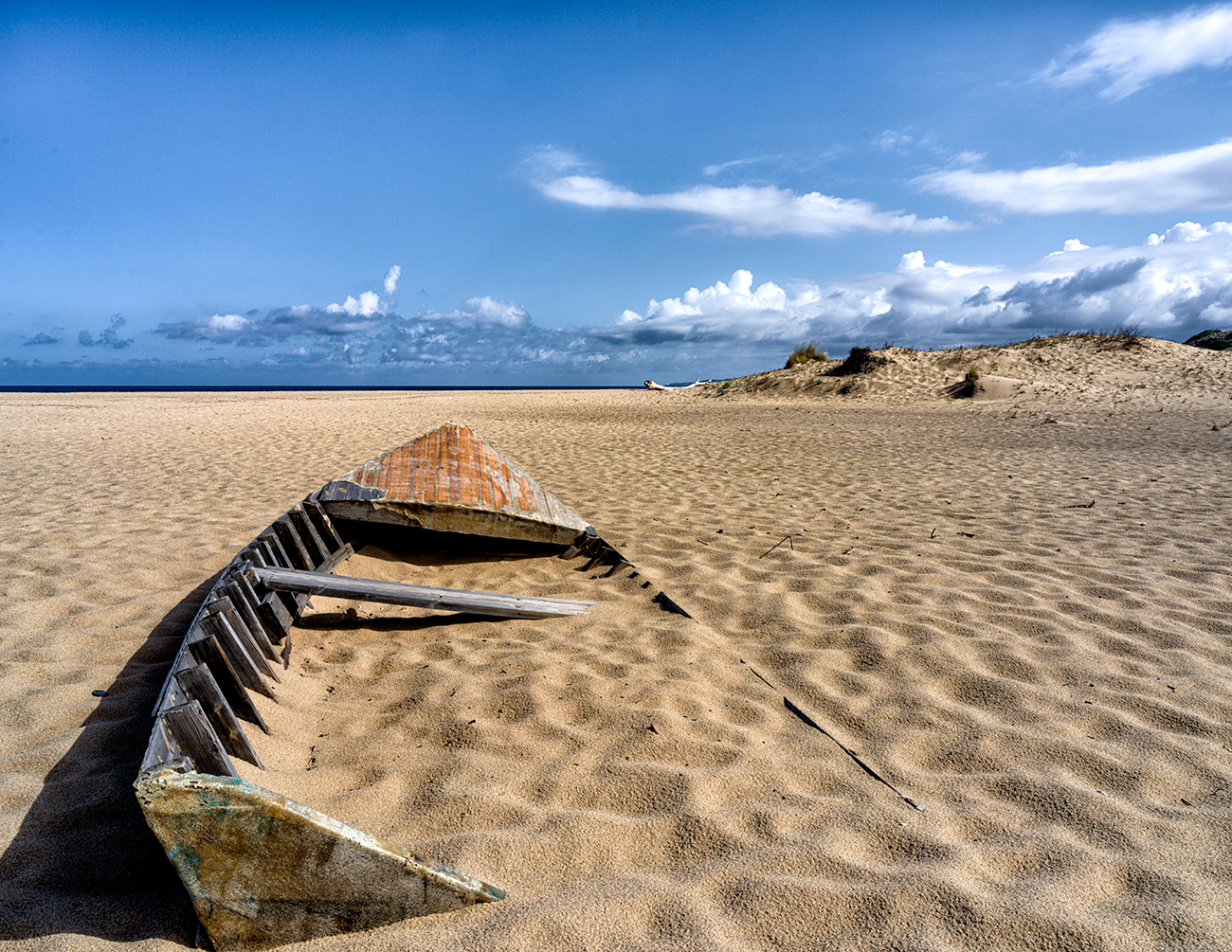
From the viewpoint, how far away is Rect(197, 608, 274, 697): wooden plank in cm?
254

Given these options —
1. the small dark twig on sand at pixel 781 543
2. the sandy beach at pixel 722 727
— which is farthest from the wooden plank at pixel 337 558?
the small dark twig on sand at pixel 781 543

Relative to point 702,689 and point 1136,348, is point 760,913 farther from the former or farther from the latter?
point 1136,348

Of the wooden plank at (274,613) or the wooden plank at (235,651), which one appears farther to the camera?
the wooden plank at (274,613)

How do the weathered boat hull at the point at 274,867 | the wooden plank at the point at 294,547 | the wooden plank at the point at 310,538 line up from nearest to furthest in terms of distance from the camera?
the weathered boat hull at the point at 274,867, the wooden plank at the point at 294,547, the wooden plank at the point at 310,538

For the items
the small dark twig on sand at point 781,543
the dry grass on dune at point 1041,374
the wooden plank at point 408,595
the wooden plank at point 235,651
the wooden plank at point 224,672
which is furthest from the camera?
the dry grass on dune at point 1041,374

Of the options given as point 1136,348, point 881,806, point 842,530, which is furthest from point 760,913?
point 1136,348

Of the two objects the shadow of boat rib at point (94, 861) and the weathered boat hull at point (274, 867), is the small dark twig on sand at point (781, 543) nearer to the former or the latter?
the weathered boat hull at point (274, 867)

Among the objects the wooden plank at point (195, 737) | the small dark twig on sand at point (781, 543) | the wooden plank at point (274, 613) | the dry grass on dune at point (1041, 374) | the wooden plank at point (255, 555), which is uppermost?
the dry grass on dune at point (1041, 374)

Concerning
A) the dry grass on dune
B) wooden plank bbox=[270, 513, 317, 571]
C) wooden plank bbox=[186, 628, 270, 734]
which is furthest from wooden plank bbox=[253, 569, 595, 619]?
the dry grass on dune

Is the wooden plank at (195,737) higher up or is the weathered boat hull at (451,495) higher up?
the weathered boat hull at (451,495)

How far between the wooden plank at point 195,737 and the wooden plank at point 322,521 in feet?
8.59

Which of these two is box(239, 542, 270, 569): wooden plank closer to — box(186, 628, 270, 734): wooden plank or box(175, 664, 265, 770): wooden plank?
box(186, 628, 270, 734): wooden plank

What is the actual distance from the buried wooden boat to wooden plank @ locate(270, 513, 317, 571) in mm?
10

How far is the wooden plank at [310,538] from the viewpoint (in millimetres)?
4242
